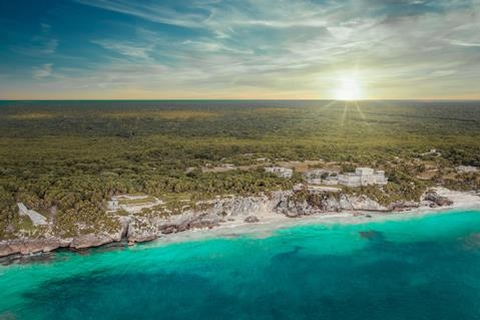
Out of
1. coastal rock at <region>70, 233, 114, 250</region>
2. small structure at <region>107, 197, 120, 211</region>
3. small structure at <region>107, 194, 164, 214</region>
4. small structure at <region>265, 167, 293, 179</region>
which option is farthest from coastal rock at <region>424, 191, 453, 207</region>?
coastal rock at <region>70, 233, 114, 250</region>

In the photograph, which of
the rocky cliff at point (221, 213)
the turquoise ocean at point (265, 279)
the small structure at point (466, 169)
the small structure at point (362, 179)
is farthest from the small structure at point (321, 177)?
the small structure at point (466, 169)

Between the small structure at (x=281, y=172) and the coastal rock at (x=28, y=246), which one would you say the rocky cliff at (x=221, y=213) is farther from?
the small structure at (x=281, y=172)

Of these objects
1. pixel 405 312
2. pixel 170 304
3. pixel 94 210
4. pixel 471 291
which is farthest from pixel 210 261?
pixel 471 291

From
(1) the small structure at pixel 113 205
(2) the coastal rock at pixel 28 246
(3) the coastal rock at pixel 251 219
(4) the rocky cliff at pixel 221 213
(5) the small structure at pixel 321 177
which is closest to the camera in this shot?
(2) the coastal rock at pixel 28 246

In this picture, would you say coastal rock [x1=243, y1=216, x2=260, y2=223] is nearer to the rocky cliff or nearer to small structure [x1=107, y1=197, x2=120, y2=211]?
the rocky cliff

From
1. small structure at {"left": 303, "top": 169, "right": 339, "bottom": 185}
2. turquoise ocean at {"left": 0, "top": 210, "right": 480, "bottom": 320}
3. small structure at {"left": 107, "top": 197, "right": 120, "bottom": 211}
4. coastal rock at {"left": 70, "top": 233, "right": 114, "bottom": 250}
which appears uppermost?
small structure at {"left": 107, "top": 197, "right": 120, "bottom": 211}

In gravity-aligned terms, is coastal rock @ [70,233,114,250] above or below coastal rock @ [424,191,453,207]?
above
